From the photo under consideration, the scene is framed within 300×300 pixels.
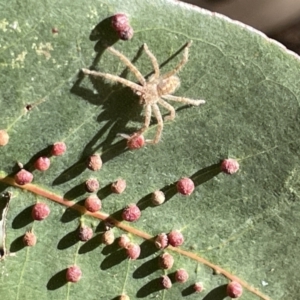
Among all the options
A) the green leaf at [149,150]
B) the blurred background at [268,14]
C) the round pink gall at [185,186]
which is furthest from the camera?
the blurred background at [268,14]

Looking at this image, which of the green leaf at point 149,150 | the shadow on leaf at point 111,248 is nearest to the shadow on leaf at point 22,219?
the green leaf at point 149,150

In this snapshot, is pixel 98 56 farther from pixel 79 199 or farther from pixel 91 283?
pixel 91 283

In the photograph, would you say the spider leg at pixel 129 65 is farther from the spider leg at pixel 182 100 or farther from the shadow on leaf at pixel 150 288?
the shadow on leaf at pixel 150 288

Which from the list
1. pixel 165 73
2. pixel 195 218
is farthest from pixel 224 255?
pixel 165 73

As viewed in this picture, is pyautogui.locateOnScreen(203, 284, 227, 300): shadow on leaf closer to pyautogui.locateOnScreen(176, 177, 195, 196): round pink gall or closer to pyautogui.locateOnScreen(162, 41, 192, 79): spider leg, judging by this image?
pyautogui.locateOnScreen(176, 177, 195, 196): round pink gall

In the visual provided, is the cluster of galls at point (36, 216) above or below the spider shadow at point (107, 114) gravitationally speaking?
below

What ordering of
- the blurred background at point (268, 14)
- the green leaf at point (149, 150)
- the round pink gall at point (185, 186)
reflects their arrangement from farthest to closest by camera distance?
the blurred background at point (268, 14) < the round pink gall at point (185, 186) < the green leaf at point (149, 150)

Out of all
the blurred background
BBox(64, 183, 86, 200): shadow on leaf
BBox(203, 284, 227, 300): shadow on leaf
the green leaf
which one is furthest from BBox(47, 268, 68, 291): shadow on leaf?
the blurred background
